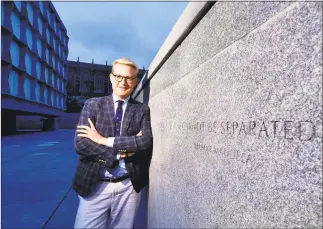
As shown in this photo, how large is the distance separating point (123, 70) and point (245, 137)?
149 cm

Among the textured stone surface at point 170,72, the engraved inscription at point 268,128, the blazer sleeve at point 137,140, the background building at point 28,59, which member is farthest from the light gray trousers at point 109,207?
the background building at point 28,59

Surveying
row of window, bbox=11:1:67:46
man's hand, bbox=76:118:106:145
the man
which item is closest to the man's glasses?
the man

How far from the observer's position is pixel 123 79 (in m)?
2.23

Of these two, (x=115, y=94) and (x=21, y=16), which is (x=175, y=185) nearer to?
(x=115, y=94)

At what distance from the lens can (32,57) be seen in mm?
19594

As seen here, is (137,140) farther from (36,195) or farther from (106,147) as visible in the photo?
(36,195)

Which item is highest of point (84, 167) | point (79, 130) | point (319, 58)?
point (319, 58)

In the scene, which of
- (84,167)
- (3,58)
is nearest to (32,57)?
(3,58)

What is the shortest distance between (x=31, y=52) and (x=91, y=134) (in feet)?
67.4

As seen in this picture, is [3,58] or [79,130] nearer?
[79,130]

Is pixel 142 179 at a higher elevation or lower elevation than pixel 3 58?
lower

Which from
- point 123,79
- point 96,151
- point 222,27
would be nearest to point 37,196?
point 96,151

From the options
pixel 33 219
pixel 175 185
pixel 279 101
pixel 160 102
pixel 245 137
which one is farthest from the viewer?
pixel 33 219

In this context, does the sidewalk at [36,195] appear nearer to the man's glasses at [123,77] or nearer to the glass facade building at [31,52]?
the man's glasses at [123,77]
